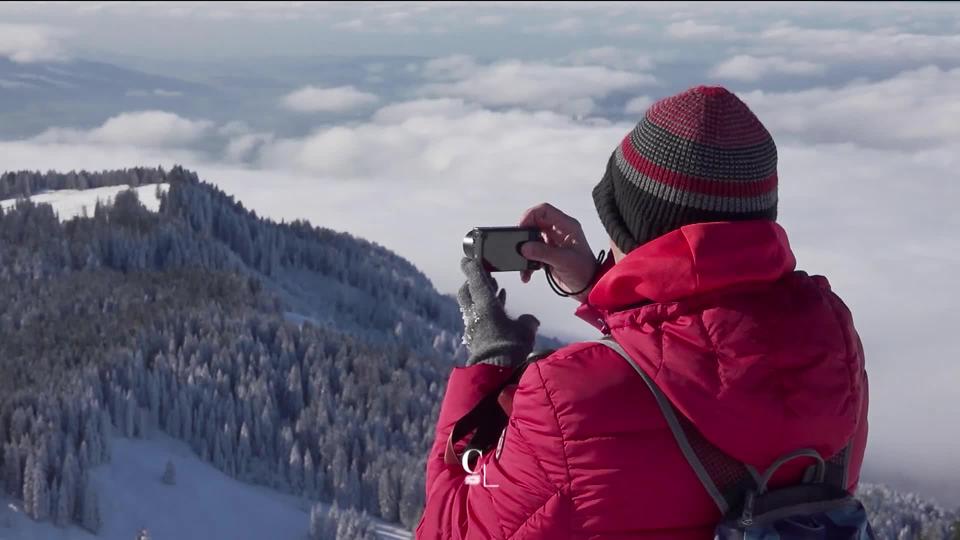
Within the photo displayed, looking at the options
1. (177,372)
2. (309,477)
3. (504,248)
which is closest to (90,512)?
(309,477)

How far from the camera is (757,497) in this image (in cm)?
396

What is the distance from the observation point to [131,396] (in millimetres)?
41000

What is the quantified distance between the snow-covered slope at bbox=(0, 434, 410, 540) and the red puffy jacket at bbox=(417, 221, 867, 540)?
3057 centimetres

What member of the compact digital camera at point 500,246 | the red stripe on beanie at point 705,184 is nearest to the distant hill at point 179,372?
the compact digital camera at point 500,246

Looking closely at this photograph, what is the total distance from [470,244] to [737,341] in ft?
6.29

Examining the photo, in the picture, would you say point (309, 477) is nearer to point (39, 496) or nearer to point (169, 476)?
point (169, 476)

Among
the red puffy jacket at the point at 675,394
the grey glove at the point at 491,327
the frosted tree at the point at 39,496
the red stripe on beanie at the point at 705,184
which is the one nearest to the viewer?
the red puffy jacket at the point at 675,394

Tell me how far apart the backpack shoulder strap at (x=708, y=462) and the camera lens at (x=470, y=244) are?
158cm

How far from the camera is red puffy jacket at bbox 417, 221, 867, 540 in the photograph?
12.8 feet

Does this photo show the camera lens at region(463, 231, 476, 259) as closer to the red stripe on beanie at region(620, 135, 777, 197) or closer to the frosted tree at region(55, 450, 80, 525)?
the red stripe on beanie at region(620, 135, 777, 197)

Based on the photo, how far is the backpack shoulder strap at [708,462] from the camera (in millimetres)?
3928

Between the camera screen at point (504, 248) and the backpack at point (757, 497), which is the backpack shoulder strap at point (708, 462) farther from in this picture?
the camera screen at point (504, 248)

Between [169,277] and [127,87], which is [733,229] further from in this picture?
[127,87]

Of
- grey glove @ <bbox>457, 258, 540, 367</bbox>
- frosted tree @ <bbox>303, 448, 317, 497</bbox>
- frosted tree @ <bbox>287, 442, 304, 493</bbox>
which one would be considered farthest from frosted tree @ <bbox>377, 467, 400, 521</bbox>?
grey glove @ <bbox>457, 258, 540, 367</bbox>
